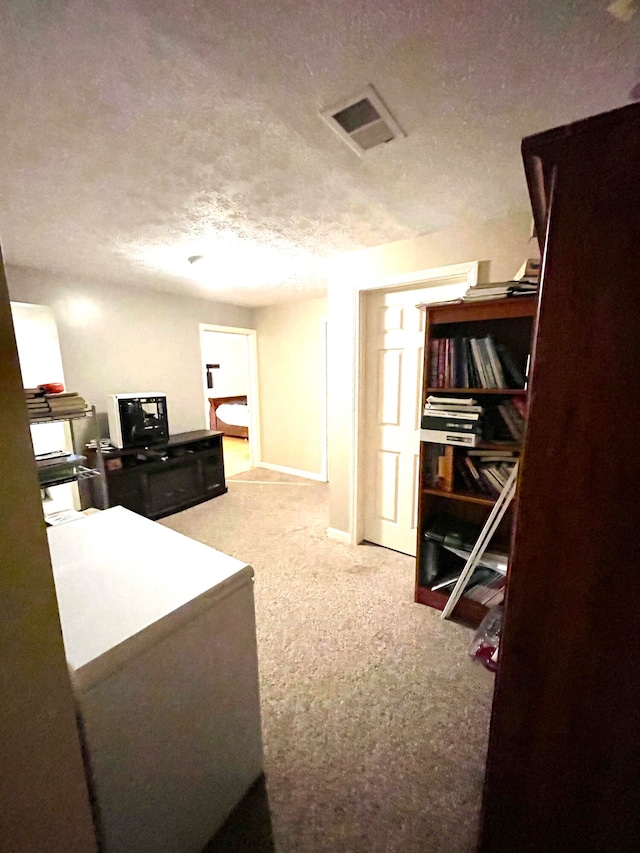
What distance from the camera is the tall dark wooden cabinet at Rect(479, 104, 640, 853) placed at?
0.56 metres

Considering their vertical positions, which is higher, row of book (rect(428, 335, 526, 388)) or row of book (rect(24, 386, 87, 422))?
row of book (rect(428, 335, 526, 388))

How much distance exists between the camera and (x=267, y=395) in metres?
4.84

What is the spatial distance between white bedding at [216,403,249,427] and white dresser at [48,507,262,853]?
530cm

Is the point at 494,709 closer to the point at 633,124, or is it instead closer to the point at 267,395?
the point at 633,124

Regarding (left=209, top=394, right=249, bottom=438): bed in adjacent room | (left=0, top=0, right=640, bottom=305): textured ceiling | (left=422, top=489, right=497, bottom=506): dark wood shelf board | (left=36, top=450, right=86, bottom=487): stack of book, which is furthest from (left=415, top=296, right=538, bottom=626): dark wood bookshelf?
(left=209, top=394, right=249, bottom=438): bed in adjacent room

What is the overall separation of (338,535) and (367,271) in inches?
82.8

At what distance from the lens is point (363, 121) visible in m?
1.14

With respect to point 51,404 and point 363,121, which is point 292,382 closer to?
point 51,404

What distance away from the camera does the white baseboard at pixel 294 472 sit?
4444mm

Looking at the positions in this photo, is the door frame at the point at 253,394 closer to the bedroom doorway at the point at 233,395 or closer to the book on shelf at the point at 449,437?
the bedroom doorway at the point at 233,395

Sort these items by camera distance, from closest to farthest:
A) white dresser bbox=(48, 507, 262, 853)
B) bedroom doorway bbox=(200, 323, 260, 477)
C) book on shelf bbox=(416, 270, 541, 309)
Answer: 1. white dresser bbox=(48, 507, 262, 853)
2. book on shelf bbox=(416, 270, 541, 309)
3. bedroom doorway bbox=(200, 323, 260, 477)

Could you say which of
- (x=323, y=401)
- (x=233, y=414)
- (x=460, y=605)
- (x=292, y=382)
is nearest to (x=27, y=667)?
(x=460, y=605)

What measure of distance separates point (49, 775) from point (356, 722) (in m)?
1.18

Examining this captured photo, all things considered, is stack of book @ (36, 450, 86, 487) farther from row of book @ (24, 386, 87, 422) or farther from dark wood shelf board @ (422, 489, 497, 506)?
dark wood shelf board @ (422, 489, 497, 506)
